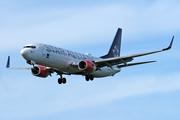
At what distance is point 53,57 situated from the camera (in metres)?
51.8

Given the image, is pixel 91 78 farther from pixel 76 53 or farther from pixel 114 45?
pixel 114 45

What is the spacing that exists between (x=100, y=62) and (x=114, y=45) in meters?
15.2

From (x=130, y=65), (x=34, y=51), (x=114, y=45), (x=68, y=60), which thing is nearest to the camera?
(x=34, y=51)

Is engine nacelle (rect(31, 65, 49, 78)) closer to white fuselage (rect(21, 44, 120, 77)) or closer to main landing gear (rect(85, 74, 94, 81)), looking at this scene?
white fuselage (rect(21, 44, 120, 77))

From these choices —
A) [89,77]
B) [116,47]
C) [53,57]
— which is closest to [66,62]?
[53,57]

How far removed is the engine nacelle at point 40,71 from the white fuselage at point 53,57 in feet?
11.8

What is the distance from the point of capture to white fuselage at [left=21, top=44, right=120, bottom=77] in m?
50.2

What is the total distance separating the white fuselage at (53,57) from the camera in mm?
50219

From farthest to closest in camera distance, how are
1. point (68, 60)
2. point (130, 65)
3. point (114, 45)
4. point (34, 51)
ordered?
point (114, 45) < point (130, 65) < point (68, 60) < point (34, 51)

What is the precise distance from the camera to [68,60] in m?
54.1

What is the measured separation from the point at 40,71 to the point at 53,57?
608 cm

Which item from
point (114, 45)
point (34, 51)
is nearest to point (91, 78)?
point (34, 51)

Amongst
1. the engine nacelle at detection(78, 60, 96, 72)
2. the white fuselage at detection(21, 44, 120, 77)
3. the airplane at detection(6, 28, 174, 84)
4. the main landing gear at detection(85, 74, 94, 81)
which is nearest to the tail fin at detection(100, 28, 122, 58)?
the airplane at detection(6, 28, 174, 84)

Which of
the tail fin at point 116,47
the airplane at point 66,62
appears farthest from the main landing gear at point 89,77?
the tail fin at point 116,47
